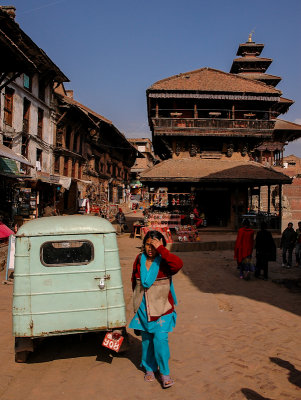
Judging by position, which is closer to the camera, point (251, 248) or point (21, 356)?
point (21, 356)

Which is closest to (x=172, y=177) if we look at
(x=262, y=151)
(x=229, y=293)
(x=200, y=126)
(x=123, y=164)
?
(x=200, y=126)

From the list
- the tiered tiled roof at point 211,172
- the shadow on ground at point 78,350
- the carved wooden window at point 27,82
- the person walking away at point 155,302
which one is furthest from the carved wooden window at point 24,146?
the person walking away at point 155,302

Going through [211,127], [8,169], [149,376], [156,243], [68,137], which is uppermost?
[68,137]

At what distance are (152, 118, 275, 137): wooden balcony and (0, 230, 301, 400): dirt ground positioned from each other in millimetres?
16699

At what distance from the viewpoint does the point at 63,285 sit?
4.57 meters

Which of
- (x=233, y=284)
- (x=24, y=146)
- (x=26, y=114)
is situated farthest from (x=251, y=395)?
(x=26, y=114)

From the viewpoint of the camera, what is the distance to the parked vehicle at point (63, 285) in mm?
4469

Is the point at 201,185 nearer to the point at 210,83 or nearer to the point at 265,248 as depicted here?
the point at 210,83

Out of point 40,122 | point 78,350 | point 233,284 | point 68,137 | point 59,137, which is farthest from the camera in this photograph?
point 68,137

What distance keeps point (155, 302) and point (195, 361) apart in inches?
53.3

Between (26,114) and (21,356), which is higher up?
(26,114)

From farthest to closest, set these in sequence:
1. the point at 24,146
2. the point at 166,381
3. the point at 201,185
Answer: the point at 201,185 → the point at 24,146 → the point at 166,381

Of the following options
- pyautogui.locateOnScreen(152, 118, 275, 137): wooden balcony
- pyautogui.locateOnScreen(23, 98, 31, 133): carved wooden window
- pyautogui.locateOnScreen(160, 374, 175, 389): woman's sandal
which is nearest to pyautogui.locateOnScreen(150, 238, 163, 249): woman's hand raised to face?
pyautogui.locateOnScreen(160, 374, 175, 389): woman's sandal

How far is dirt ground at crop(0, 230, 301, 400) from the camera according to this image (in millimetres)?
4012
